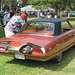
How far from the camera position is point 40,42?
4.11 m

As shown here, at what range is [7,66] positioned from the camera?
14.9 feet

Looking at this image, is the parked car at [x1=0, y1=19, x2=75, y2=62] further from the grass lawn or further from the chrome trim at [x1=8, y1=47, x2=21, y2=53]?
the grass lawn

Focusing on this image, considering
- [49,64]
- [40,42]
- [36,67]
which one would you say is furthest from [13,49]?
[49,64]

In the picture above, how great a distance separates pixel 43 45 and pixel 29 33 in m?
1.36

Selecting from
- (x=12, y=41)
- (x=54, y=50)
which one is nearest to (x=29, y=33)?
(x=12, y=41)

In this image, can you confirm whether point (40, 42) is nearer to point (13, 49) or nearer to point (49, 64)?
point (13, 49)

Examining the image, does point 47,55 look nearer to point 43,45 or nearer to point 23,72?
point 43,45

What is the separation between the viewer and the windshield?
16.3 feet

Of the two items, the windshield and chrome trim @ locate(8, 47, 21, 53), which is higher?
the windshield

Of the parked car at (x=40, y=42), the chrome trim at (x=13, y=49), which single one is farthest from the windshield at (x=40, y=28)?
the chrome trim at (x=13, y=49)

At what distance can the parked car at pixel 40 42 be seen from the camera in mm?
3932

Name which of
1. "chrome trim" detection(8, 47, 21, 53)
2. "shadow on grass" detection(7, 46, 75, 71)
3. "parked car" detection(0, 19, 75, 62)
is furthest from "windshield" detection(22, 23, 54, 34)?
"chrome trim" detection(8, 47, 21, 53)

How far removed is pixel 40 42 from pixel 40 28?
1.30m

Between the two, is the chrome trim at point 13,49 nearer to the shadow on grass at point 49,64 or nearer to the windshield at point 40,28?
the shadow on grass at point 49,64
